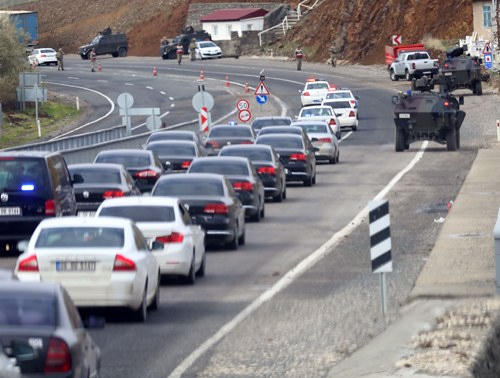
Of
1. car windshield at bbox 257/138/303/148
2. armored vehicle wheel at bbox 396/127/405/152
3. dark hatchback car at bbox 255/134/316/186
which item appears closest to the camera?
dark hatchback car at bbox 255/134/316/186

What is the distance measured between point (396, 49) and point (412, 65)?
7.74m

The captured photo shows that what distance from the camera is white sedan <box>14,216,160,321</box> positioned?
16797 mm

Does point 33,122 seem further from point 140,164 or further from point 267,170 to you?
point 140,164

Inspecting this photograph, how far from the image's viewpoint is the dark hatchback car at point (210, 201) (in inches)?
988

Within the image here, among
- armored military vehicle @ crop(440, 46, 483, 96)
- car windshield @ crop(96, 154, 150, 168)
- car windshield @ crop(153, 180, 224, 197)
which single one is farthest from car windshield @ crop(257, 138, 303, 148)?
armored military vehicle @ crop(440, 46, 483, 96)

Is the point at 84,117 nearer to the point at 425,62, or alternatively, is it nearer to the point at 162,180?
the point at 425,62

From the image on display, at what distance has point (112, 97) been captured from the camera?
83688 millimetres

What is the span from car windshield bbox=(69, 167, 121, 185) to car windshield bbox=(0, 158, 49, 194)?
348cm

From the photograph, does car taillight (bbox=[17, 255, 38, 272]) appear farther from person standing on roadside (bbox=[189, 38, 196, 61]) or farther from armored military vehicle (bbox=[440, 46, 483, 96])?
person standing on roadside (bbox=[189, 38, 196, 61])

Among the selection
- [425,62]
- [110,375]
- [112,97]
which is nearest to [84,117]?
[112,97]

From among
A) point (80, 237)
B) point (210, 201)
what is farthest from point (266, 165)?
point (80, 237)

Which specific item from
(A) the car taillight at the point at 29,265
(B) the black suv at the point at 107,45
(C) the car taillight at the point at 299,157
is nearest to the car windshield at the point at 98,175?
(C) the car taillight at the point at 299,157

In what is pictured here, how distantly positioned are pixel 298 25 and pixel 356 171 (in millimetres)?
69599

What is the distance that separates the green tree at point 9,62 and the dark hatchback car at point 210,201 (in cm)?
Result: 5328
